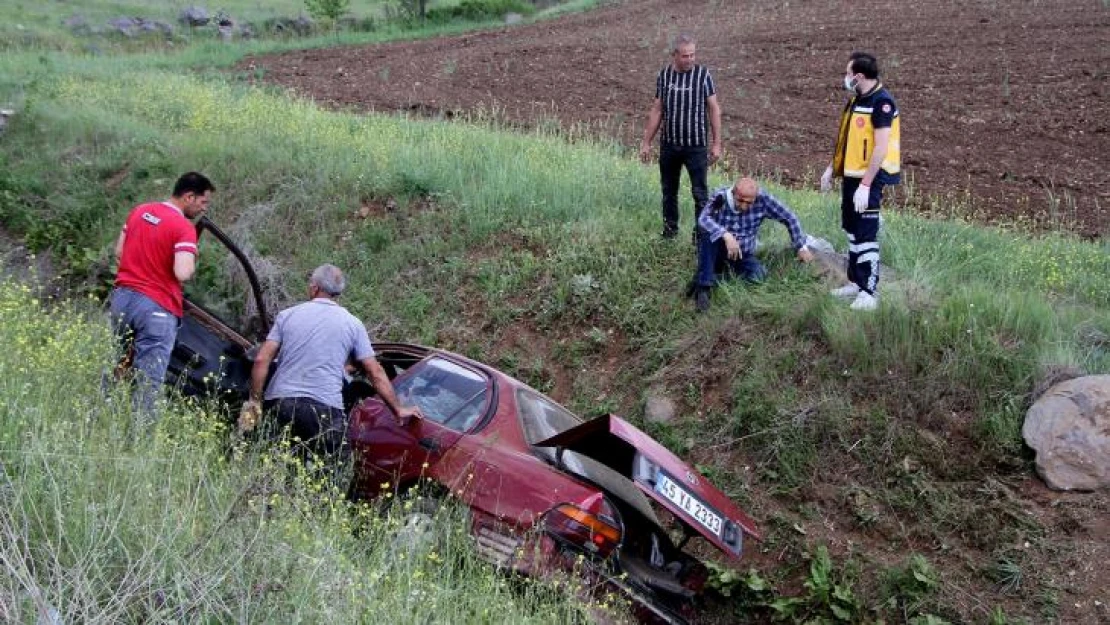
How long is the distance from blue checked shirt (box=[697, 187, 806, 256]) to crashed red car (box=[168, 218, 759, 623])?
8.07 ft

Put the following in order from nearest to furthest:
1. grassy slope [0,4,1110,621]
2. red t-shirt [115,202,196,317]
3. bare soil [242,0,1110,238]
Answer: red t-shirt [115,202,196,317]
grassy slope [0,4,1110,621]
bare soil [242,0,1110,238]

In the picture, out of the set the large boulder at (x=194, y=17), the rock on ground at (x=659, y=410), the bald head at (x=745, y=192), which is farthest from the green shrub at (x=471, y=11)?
the rock on ground at (x=659, y=410)

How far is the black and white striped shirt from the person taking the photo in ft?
31.8

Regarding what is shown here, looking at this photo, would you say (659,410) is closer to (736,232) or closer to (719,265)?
(719,265)

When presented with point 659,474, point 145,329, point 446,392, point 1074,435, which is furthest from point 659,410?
point 145,329

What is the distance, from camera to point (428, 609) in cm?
445

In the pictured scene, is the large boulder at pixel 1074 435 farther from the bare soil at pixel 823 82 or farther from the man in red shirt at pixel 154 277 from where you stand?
the man in red shirt at pixel 154 277

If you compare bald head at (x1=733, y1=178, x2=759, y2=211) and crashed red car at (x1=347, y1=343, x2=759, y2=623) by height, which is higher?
bald head at (x1=733, y1=178, x2=759, y2=211)

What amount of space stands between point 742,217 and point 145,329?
4.66 metres

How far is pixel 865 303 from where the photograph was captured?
27.6ft

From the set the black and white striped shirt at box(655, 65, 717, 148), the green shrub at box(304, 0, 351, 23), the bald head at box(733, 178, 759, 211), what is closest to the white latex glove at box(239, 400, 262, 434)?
the bald head at box(733, 178, 759, 211)

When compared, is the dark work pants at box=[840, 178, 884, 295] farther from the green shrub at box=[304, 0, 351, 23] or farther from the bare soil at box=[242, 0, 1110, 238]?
the green shrub at box=[304, 0, 351, 23]

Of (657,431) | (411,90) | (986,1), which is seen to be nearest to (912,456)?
(657,431)

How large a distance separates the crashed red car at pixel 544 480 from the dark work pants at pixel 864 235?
9.26 ft
